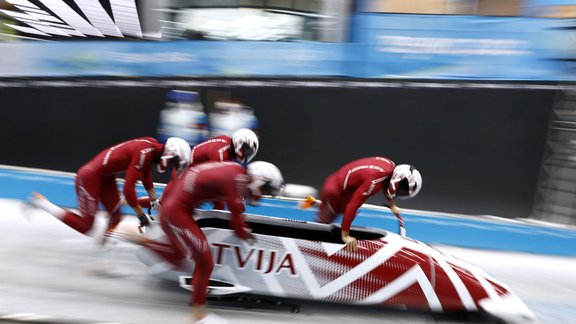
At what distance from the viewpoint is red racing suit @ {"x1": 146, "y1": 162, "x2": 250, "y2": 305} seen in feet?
10.5

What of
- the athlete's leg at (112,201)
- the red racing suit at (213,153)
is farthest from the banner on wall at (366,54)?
the athlete's leg at (112,201)

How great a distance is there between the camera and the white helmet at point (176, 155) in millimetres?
3828

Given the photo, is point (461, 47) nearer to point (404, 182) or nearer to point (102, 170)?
point (404, 182)

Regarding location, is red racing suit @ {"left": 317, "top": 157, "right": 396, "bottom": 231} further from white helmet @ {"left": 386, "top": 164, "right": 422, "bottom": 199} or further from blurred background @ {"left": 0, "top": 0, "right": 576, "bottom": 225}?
blurred background @ {"left": 0, "top": 0, "right": 576, "bottom": 225}

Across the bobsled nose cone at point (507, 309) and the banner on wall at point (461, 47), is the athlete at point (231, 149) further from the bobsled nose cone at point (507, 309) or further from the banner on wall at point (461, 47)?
the banner on wall at point (461, 47)

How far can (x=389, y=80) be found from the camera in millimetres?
6168

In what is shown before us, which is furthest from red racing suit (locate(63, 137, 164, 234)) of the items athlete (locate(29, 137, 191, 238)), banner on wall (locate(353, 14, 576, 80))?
banner on wall (locate(353, 14, 576, 80))

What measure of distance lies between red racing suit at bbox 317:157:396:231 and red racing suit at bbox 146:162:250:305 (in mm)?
847

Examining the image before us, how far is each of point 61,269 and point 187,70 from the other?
325 cm

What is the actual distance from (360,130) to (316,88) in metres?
0.80

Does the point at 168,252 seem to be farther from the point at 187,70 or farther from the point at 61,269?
the point at 187,70

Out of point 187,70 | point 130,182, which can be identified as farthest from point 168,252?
point 187,70

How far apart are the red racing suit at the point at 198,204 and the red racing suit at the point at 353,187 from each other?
2.78ft

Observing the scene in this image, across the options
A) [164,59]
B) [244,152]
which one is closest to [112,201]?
[244,152]
